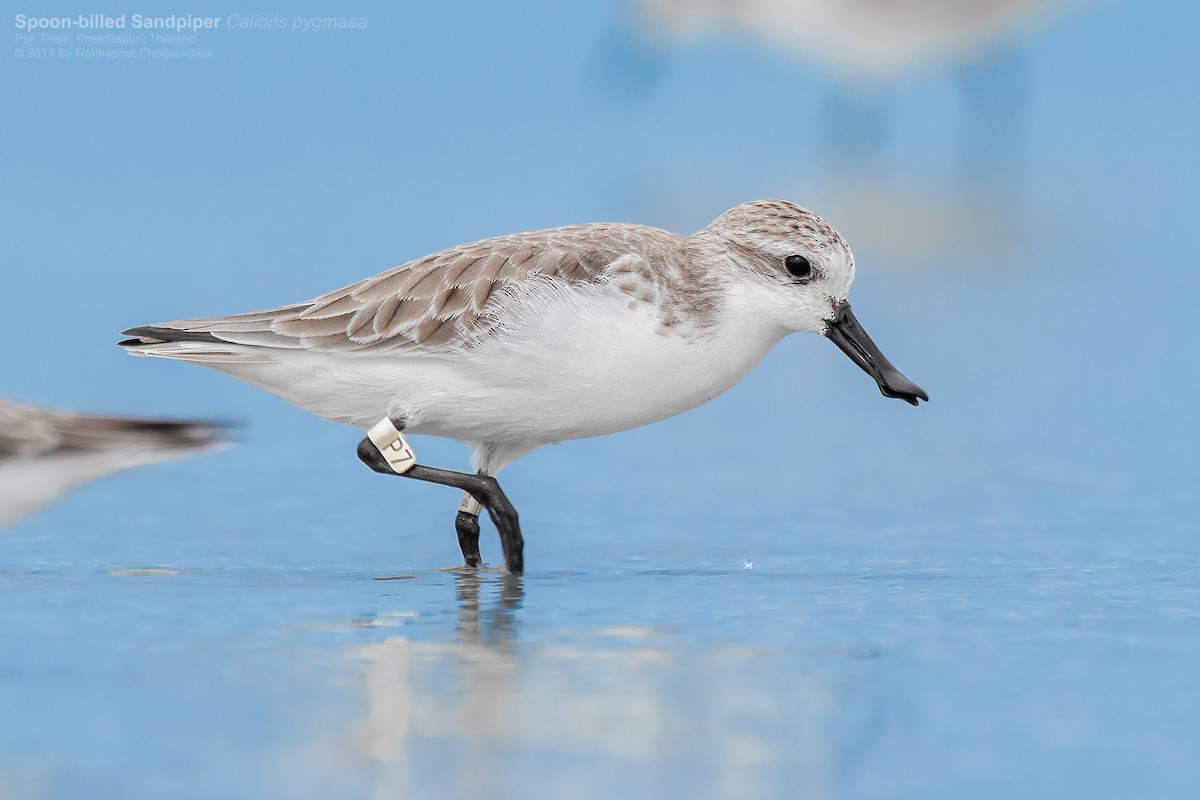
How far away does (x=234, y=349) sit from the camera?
7.42m

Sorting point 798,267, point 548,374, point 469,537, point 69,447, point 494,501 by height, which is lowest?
point 469,537

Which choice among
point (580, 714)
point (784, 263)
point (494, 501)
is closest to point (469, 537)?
point (494, 501)

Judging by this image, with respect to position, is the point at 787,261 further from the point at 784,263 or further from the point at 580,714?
the point at 580,714

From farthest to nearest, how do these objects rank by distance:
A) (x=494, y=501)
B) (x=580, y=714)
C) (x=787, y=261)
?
(x=494, y=501) < (x=787, y=261) < (x=580, y=714)

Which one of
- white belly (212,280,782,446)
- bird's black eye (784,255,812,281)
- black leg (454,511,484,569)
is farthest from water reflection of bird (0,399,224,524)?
bird's black eye (784,255,812,281)

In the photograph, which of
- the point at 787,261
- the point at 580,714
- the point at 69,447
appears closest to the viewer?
the point at 580,714

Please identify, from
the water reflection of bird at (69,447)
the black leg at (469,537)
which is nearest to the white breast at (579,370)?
the black leg at (469,537)

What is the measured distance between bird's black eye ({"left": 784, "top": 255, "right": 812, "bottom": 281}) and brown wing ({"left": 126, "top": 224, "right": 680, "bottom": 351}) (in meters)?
0.52

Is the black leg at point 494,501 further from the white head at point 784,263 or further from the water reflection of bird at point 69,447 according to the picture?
the white head at point 784,263

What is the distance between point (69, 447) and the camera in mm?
6520

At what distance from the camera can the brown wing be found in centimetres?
718

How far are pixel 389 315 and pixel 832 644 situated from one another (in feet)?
7.75

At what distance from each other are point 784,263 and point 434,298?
1.46 metres

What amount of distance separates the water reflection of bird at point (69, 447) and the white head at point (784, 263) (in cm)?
220
